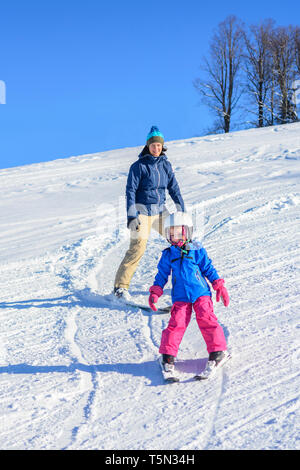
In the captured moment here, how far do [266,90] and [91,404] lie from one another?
26.8 meters

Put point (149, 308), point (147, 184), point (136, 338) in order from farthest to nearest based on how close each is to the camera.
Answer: point (147, 184), point (149, 308), point (136, 338)

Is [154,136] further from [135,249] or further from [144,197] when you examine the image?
[135,249]

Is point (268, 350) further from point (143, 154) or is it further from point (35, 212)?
point (35, 212)

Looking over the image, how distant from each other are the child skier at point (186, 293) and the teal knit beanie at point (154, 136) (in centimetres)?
125

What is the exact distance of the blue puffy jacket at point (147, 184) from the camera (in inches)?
179

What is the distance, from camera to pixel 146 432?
2.46m

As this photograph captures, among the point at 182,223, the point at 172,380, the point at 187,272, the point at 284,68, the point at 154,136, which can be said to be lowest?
the point at 172,380

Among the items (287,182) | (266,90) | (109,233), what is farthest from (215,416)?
(266,90)

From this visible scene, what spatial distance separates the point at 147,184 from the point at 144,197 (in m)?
0.14

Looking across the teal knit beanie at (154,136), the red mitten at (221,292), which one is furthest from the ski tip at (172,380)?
the teal knit beanie at (154,136)

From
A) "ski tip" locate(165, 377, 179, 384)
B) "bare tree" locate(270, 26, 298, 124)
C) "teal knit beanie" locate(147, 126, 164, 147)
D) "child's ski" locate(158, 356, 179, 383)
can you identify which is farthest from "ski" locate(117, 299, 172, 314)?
"bare tree" locate(270, 26, 298, 124)

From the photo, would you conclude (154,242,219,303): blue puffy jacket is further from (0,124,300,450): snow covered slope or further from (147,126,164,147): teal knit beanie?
(147,126,164,147): teal knit beanie

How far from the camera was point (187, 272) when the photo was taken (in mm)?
3328

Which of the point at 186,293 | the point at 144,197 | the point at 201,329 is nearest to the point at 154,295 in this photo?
the point at 186,293
